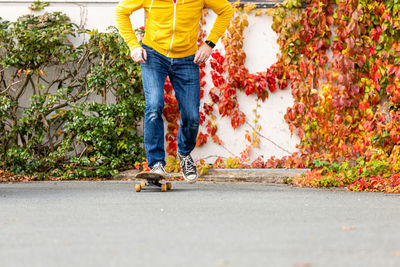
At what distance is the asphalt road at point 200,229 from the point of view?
248 centimetres

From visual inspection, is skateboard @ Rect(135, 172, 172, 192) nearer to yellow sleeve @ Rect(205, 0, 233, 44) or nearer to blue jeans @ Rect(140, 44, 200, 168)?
blue jeans @ Rect(140, 44, 200, 168)

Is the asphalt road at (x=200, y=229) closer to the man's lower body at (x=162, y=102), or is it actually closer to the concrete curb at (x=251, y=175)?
the man's lower body at (x=162, y=102)

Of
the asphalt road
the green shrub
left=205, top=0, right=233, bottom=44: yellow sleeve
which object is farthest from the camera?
the green shrub

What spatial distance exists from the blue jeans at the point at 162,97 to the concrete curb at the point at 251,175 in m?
1.21

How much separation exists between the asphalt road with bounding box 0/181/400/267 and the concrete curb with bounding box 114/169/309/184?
4.18ft

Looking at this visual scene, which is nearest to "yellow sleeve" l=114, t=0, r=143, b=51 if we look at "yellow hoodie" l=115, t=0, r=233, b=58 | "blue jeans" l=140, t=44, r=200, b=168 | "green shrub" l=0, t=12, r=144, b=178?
"yellow hoodie" l=115, t=0, r=233, b=58

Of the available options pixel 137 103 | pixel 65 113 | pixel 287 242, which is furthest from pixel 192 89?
pixel 287 242

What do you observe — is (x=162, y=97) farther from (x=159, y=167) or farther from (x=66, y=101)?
(x=66, y=101)

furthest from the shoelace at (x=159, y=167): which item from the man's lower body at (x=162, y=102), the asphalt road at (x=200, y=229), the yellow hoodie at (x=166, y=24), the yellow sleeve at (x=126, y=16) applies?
the yellow sleeve at (x=126, y=16)

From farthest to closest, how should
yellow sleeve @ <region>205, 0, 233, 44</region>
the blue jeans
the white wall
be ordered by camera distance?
the white wall < yellow sleeve @ <region>205, 0, 233, 44</region> < the blue jeans

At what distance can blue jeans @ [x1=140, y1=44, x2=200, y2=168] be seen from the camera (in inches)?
203

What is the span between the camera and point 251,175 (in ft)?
21.7

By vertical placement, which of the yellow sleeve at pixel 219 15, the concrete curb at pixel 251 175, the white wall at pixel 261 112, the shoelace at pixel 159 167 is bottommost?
the concrete curb at pixel 251 175

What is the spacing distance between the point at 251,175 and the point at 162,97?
1817 millimetres
